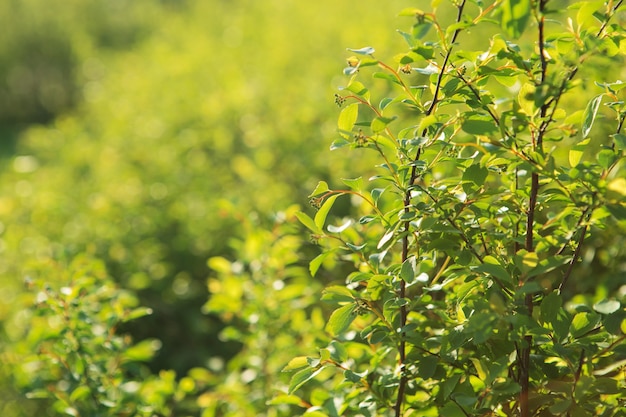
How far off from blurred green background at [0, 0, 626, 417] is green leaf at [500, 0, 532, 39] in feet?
4.15

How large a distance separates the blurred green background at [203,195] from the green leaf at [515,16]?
1.27 m

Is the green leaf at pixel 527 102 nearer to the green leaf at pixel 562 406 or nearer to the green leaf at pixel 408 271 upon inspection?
the green leaf at pixel 408 271

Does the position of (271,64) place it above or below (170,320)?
above

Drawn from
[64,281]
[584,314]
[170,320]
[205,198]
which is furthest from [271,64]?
[584,314]

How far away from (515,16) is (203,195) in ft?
10.8

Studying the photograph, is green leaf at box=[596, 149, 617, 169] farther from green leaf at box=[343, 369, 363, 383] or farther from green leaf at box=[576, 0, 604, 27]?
green leaf at box=[343, 369, 363, 383]

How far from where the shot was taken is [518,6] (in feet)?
3.59

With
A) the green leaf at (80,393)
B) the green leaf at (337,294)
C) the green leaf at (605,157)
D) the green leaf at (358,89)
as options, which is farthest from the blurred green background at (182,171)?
the green leaf at (605,157)

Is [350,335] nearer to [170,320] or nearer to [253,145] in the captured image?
[170,320]

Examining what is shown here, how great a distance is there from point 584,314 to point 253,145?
339cm

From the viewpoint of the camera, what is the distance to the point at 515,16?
1.10m

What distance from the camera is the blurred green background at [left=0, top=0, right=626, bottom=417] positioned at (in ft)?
8.55

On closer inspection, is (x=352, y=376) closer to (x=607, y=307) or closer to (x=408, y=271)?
(x=408, y=271)

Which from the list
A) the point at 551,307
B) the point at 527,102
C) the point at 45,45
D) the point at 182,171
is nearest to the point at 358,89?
the point at 527,102
